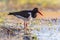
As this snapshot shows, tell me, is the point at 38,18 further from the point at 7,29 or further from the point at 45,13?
the point at 7,29

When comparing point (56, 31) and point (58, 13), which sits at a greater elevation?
point (58, 13)

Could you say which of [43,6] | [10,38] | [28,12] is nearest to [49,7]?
[43,6]

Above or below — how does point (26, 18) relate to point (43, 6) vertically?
below

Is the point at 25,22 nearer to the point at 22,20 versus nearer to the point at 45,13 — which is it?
the point at 22,20

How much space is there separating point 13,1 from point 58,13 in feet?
1.40

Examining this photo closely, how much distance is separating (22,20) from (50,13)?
0.86 ft

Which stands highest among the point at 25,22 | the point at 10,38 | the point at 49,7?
the point at 49,7

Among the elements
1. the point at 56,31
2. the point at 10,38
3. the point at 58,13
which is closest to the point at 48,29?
the point at 56,31

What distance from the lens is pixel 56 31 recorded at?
1.59 metres

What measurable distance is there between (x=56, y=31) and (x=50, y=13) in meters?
0.18

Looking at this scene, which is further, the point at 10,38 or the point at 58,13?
the point at 58,13

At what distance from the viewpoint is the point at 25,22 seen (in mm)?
1621

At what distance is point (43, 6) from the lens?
1.70 meters

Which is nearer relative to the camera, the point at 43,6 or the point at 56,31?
the point at 56,31
